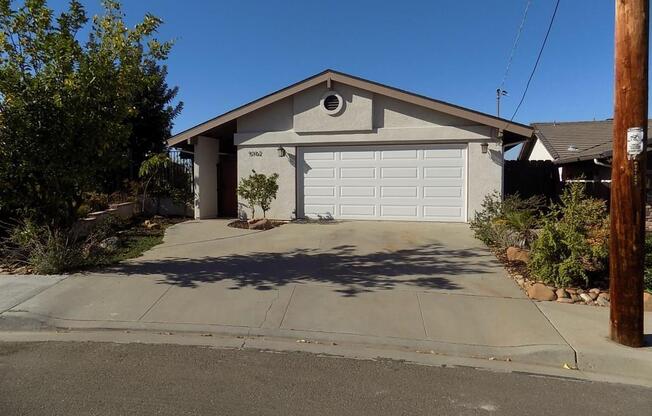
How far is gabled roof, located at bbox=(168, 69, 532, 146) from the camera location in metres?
13.4

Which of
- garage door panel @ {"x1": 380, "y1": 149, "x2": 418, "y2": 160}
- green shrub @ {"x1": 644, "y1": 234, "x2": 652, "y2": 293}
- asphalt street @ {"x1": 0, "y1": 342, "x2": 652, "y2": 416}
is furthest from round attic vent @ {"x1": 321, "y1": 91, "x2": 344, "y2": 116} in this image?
asphalt street @ {"x1": 0, "y1": 342, "x2": 652, "y2": 416}

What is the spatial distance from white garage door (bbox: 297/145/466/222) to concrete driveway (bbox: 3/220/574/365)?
3.86m

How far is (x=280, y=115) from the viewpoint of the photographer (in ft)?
49.3

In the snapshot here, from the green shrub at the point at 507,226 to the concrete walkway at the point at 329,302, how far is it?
52cm

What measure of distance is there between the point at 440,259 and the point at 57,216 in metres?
6.89

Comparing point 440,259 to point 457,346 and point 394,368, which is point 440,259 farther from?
point 394,368

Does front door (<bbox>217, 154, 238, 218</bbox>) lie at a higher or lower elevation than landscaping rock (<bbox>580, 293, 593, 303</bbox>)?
higher

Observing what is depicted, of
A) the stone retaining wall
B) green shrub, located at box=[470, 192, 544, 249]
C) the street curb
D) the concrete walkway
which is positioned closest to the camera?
the street curb

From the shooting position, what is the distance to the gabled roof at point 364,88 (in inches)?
527

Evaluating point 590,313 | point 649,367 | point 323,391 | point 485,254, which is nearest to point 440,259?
point 485,254

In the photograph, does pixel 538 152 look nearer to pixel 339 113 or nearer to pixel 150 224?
pixel 339 113

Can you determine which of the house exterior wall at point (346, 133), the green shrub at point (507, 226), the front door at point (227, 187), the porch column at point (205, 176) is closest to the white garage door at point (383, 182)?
the house exterior wall at point (346, 133)

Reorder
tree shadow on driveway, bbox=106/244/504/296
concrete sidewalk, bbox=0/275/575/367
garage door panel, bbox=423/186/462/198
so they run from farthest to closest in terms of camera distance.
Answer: garage door panel, bbox=423/186/462/198
tree shadow on driveway, bbox=106/244/504/296
concrete sidewalk, bbox=0/275/575/367

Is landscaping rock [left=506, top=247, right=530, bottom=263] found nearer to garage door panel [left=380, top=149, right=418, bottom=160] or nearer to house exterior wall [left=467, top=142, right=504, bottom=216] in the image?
house exterior wall [left=467, top=142, right=504, bottom=216]
